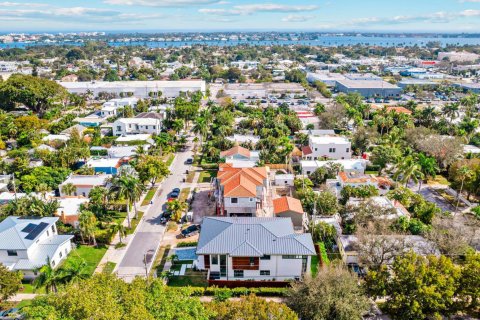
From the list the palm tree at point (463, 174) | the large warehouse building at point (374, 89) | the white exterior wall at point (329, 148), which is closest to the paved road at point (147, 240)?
the white exterior wall at point (329, 148)

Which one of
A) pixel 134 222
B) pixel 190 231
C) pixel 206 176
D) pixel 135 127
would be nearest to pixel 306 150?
pixel 206 176

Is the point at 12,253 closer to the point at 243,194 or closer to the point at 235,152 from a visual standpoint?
the point at 243,194

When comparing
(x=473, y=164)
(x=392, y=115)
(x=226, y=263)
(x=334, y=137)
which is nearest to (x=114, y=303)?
(x=226, y=263)

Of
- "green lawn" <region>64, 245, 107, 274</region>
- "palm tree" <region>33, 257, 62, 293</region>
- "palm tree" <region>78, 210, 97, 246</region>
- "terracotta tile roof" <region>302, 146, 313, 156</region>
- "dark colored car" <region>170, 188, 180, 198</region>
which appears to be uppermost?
"palm tree" <region>33, 257, 62, 293</region>

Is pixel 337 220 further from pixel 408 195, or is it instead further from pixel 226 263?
pixel 226 263

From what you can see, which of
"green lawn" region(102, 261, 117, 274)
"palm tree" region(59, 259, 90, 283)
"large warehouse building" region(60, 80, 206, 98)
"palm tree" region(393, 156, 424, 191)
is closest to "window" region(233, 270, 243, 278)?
"green lawn" region(102, 261, 117, 274)

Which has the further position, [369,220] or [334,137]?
[334,137]

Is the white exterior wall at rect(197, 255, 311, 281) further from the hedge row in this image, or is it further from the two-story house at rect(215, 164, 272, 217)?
the two-story house at rect(215, 164, 272, 217)
